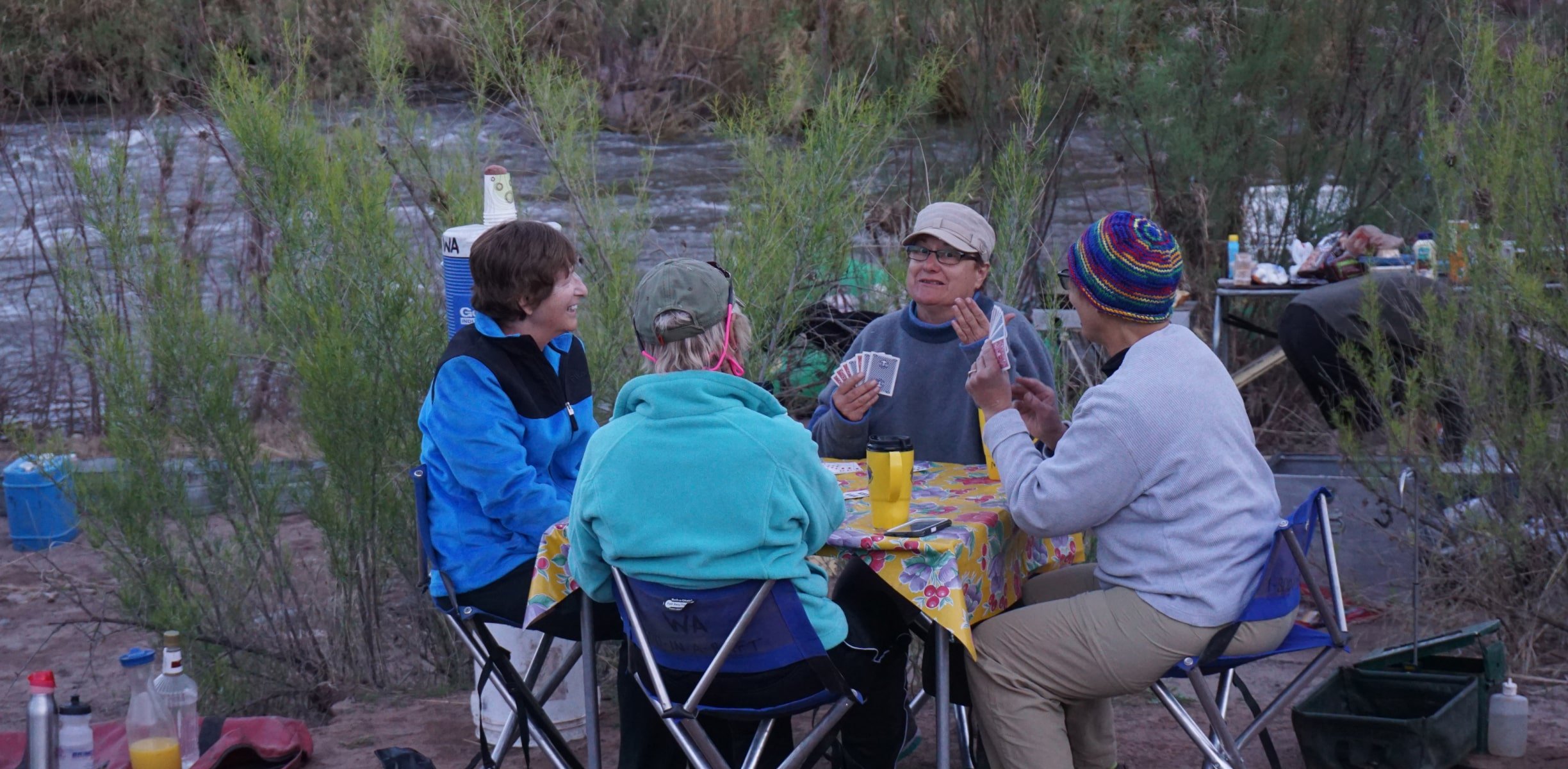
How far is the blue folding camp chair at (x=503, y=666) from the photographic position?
2.89 meters

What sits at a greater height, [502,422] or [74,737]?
[502,422]

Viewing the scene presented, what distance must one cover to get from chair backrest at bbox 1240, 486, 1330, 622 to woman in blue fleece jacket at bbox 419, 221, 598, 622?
1393 mm

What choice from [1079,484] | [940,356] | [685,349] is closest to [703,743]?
[685,349]

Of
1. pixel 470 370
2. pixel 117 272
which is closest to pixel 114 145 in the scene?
pixel 117 272

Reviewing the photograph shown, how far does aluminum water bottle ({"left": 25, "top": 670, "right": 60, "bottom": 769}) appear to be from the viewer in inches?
118

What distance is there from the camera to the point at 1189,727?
2.61 meters

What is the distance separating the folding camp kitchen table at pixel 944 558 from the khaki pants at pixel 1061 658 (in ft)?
0.25

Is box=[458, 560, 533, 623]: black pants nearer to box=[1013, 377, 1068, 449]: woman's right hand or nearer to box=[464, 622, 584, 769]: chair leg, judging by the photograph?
box=[464, 622, 584, 769]: chair leg

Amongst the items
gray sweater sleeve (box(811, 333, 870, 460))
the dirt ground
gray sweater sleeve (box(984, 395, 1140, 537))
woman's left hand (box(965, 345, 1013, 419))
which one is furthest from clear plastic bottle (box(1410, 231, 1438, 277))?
gray sweater sleeve (box(984, 395, 1140, 537))

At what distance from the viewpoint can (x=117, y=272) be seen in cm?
403

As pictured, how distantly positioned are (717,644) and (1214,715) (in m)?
0.96

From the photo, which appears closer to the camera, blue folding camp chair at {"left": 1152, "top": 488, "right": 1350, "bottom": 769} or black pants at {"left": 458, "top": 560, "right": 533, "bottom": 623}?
blue folding camp chair at {"left": 1152, "top": 488, "right": 1350, "bottom": 769}

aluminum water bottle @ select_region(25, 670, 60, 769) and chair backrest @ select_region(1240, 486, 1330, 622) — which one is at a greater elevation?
chair backrest @ select_region(1240, 486, 1330, 622)

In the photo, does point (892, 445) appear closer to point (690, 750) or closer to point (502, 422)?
point (690, 750)
